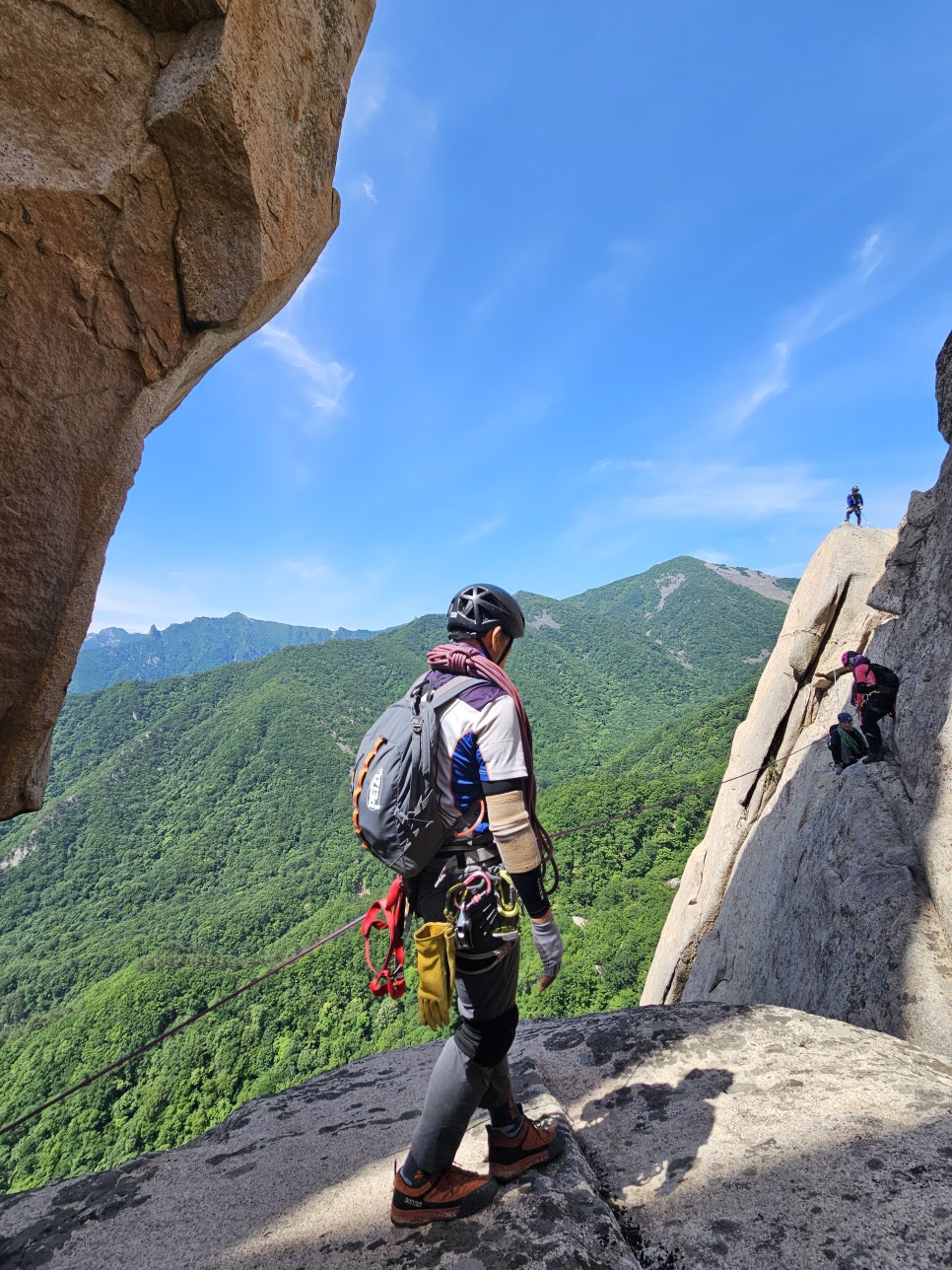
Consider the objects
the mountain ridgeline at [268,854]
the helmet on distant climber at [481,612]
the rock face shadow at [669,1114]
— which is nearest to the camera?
the rock face shadow at [669,1114]

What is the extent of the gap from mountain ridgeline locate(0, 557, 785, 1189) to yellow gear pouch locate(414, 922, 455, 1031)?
6712mm

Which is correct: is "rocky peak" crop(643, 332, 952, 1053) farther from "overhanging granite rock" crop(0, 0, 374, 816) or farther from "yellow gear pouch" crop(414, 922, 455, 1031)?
"overhanging granite rock" crop(0, 0, 374, 816)

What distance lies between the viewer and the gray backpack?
7.51ft

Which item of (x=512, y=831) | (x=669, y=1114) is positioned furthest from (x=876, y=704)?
(x=512, y=831)

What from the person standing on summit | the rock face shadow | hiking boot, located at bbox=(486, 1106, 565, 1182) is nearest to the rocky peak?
the rock face shadow

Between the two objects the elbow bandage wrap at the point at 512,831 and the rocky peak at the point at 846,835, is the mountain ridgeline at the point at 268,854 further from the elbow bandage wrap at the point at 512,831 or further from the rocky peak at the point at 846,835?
the elbow bandage wrap at the point at 512,831

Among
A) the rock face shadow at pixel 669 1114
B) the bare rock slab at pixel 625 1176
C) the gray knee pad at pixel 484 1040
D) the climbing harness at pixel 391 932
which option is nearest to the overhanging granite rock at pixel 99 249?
the bare rock slab at pixel 625 1176

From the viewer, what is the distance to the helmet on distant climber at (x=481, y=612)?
112 inches

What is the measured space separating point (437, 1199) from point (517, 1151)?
37cm

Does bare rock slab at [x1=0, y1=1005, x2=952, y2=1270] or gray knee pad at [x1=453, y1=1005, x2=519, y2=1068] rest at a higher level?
gray knee pad at [x1=453, y1=1005, x2=519, y2=1068]

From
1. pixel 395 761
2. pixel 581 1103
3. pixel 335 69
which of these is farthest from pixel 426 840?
pixel 335 69

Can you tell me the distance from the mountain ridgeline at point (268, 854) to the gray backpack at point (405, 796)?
6.80 metres

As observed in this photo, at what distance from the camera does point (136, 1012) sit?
34469mm

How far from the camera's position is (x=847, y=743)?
6.79 meters
